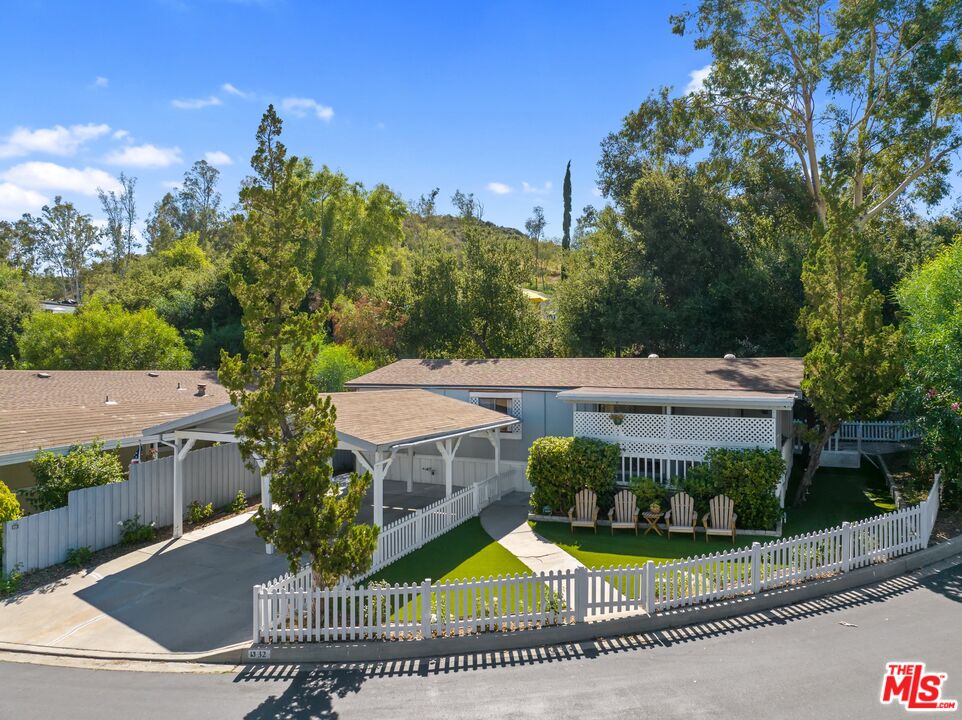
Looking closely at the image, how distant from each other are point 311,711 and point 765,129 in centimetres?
3292

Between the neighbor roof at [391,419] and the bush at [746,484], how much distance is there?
5957 mm

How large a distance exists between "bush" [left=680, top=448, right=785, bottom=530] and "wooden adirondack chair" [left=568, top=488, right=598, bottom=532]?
91.4 inches

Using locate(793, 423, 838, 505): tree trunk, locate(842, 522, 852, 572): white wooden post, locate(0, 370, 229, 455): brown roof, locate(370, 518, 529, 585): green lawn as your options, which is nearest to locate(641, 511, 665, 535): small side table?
locate(370, 518, 529, 585): green lawn

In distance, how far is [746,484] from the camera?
1456 centimetres

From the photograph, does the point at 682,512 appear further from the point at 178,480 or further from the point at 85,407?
the point at 85,407

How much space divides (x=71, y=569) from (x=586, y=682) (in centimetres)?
1072

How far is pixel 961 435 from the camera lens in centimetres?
1421

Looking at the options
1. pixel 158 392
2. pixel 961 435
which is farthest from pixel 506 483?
pixel 158 392

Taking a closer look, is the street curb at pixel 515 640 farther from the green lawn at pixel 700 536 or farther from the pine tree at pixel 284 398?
the green lawn at pixel 700 536

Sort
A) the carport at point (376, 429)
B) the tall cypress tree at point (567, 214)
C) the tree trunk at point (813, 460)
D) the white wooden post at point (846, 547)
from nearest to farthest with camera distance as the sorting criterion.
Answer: the white wooden post at point (846, 547) < the carport at point (376, 429) < the tree trunk at point (813, 460) < the tall cypress tree at point (567, 214)

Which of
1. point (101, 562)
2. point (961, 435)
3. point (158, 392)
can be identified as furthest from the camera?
point (158, 392)

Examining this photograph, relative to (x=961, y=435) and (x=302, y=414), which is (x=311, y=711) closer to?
(x=302, y=414)

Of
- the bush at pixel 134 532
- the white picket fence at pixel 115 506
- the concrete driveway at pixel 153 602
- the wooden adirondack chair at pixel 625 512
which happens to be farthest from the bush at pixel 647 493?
the bush at pixel 134 532

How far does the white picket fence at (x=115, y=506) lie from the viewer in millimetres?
12031
